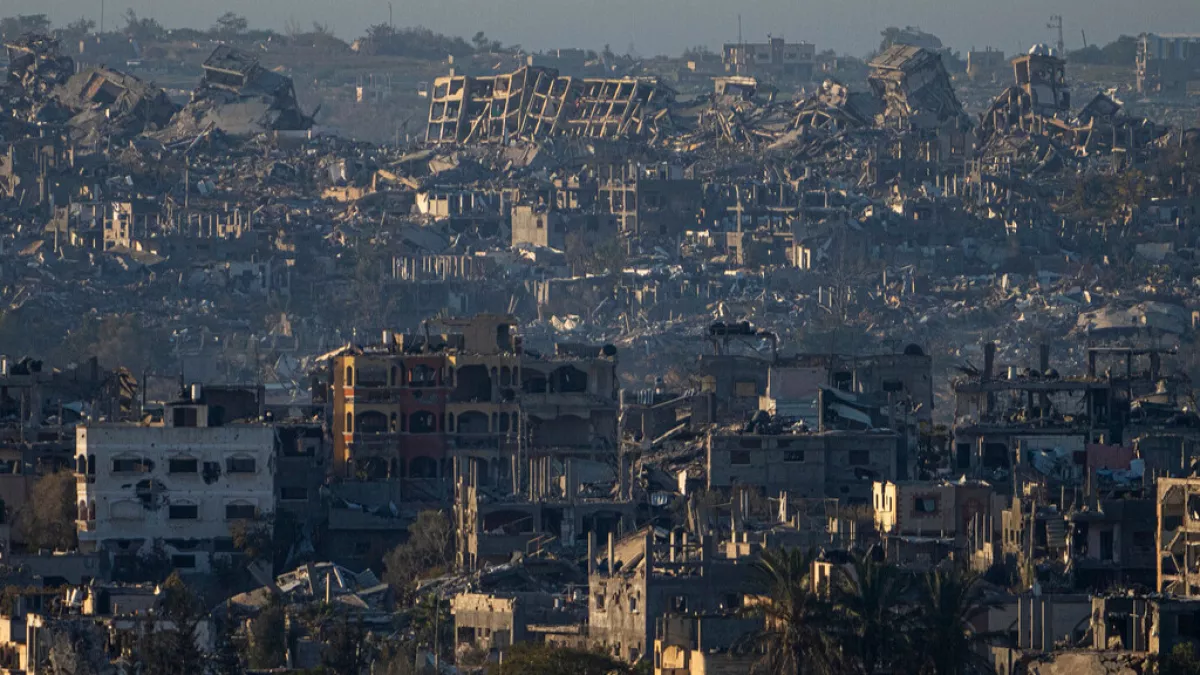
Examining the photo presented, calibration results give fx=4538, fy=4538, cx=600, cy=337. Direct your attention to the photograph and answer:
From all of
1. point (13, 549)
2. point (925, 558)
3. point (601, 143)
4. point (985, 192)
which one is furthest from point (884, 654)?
point (601, 143)

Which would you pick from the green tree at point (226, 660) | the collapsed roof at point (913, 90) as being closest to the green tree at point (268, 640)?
the green tree at point (226, 660)

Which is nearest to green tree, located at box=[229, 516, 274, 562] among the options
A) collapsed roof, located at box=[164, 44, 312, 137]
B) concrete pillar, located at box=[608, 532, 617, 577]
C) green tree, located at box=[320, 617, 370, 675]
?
concrete pillar, located at box=[608, 532, 617, 577]

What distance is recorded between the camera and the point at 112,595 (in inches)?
2429

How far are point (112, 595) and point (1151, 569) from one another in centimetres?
1556

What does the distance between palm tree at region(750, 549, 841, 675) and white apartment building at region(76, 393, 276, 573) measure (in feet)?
79.1

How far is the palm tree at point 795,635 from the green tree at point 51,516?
79.4ft

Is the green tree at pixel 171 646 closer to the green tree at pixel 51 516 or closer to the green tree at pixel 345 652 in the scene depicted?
the green tree at pixel 345 652

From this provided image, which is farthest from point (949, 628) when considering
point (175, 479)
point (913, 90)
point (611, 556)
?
point (913, 90)

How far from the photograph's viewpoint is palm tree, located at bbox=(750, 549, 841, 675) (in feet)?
174

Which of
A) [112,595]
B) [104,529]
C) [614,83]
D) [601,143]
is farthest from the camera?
[614,83]

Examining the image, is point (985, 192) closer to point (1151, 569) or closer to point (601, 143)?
point (601, 143)

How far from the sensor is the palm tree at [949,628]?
52.8 metres

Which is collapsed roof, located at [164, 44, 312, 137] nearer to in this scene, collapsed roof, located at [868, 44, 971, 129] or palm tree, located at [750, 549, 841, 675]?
collapsed roof, located at [868, 44, 971, 129]

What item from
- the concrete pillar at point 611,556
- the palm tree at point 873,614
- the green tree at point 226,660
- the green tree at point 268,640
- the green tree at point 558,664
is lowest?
the green tree at point 268,640
